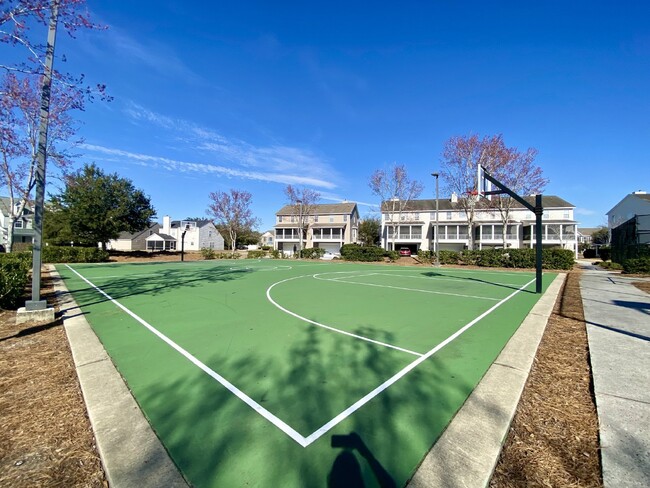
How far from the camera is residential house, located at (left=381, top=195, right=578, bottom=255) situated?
44156 mm

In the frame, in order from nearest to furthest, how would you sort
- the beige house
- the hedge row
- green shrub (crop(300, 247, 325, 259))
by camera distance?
the hedge row, green shrub (crop(300, 247, 325, 259)), the beige house

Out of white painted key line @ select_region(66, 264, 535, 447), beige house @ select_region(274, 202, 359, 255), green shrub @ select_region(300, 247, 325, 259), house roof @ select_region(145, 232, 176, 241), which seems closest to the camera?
white painted key line @ select_region(66, 264, 535, 447)

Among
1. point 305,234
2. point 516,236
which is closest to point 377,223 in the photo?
point 305,234

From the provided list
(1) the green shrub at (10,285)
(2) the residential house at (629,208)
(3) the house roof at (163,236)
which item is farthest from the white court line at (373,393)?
(3) the house roof at (163,236)

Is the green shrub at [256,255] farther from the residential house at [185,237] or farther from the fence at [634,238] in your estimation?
the fence at [634,238]

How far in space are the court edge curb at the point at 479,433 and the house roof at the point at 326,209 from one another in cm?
5173

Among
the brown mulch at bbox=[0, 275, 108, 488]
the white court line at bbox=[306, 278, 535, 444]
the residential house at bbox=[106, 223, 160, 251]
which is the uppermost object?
the residential house at bbox=[106, 223, 160, 251]

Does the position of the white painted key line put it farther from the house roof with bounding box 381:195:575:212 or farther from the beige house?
the beige house

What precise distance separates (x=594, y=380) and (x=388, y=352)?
2.62 m

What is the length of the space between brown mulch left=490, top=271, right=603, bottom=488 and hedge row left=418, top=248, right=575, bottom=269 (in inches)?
896

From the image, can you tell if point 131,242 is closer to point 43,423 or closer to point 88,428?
point 43,423

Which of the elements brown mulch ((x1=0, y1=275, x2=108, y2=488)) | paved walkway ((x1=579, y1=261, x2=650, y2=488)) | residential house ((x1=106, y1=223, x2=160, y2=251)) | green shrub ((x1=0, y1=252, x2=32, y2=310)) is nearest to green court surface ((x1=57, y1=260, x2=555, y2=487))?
brown mulch ((x1=0, y1=275, x2=108, y2=488))

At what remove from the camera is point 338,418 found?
3070 mm

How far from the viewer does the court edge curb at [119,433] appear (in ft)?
7.50
